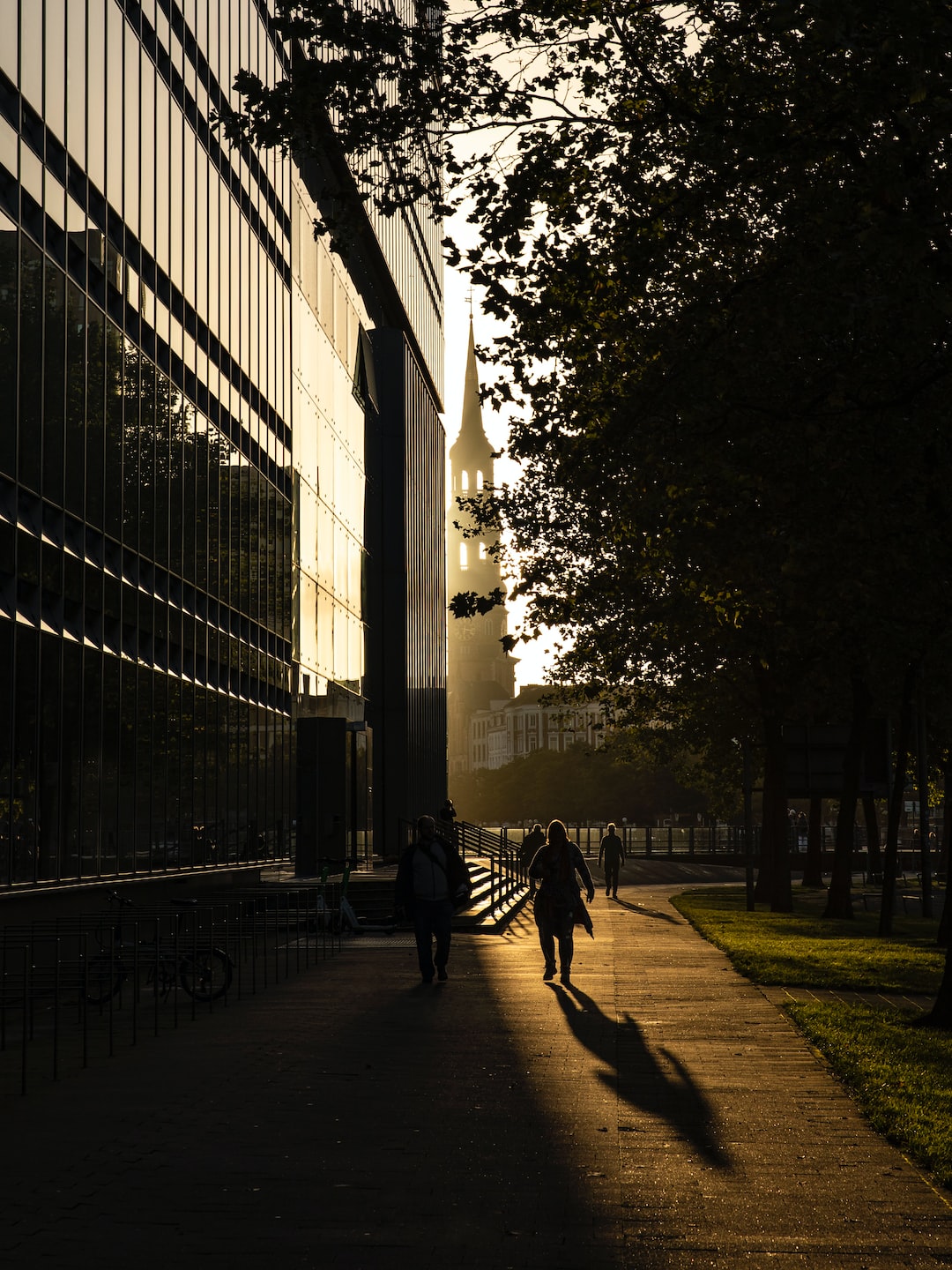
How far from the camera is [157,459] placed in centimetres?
2323

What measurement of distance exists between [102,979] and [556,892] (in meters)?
5.70

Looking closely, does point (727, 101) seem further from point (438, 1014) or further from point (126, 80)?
point (126, 80)

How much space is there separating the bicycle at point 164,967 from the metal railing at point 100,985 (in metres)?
0.01

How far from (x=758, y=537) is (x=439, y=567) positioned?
53564 millimetres

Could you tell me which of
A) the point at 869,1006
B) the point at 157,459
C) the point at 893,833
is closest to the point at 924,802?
the point at 893,833

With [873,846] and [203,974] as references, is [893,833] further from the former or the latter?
[873,846]

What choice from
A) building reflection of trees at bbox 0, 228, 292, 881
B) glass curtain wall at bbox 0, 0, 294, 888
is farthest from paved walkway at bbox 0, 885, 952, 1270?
glass curtain wall at bbox 0, 0, 294, 888

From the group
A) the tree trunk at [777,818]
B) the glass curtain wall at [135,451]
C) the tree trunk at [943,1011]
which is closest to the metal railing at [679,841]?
the tree trunk at [777,818]

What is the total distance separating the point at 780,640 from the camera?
29.4 meters

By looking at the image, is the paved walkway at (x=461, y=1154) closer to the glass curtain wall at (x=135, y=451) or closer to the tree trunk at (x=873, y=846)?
the glass curtain wall at (x=135, y=451)

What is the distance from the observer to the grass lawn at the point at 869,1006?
30.5ft

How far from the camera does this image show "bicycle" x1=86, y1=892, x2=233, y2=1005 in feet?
48.8

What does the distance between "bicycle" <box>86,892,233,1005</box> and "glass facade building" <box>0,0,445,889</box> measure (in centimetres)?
189

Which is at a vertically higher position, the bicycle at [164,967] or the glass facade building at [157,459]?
the glass facade building at [157,459]
